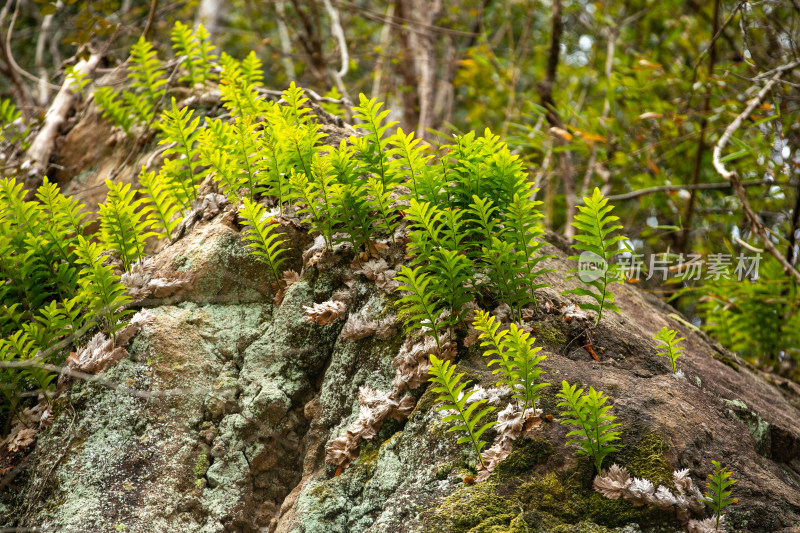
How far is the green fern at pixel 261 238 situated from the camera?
305 cm

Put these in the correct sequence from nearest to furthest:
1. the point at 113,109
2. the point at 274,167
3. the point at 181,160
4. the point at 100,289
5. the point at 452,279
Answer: the point at 452,279 < the point at 100,289 < the point at 274,167 < the point at 181,160 < the point at 113,109

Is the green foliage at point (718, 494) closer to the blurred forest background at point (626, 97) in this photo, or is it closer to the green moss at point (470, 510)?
the green moss at point (470, 510)

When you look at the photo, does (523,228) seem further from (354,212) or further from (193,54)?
(193,54)

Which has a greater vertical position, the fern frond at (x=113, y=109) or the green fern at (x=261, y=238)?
the fern frond at (x=113, y=109)

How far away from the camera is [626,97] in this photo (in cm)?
822

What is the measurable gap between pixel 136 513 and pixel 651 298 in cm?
378

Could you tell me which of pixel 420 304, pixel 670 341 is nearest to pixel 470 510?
pixel 420 304

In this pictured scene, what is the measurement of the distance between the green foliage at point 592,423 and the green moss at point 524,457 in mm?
112

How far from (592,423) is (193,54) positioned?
4352 millimetres

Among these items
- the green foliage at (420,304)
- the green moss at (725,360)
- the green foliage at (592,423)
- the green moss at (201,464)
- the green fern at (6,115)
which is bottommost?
the green moss at (201,464)

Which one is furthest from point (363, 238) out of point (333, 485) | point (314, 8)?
point (314, 8)

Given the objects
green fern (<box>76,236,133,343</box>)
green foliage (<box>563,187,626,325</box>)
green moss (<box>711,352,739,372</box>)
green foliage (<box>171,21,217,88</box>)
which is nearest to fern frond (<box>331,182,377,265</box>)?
green foliage (<box>563,187,626,325</box>)

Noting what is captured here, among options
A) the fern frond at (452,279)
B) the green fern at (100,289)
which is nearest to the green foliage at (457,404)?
the fern frond at (452,279)

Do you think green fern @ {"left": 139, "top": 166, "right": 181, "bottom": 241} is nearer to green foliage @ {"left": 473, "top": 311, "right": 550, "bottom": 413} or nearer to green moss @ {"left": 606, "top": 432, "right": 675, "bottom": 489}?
green foliage @ {"left": 473, "top": 311, "right": 550, "bottom": 413}
